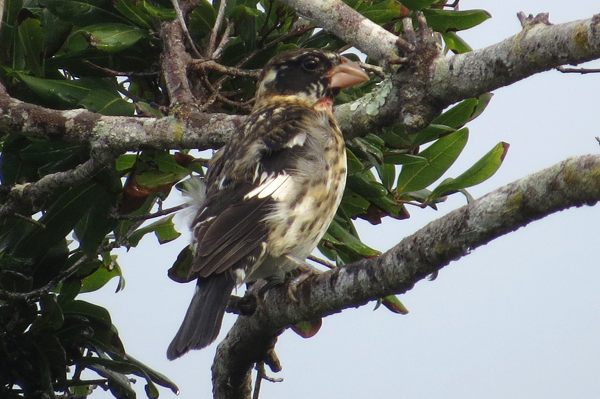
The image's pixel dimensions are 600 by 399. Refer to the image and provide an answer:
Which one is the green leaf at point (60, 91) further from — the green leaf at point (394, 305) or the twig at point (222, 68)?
the green leaf at point (394, 305)

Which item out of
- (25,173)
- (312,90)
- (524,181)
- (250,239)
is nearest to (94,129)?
(25,173)

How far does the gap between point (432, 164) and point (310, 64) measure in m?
0.89

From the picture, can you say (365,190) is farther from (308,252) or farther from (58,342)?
(58,342)

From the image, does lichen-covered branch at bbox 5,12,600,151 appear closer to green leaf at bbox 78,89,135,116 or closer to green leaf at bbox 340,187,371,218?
green leaf at bbox 78,89,135,116

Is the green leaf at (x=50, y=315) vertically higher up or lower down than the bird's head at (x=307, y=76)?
lower down

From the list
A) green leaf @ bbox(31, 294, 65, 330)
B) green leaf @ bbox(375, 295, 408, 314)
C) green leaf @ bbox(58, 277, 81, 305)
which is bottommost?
green leaf @ bbox(375, 295, 408, 314)

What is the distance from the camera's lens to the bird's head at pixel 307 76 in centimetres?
379

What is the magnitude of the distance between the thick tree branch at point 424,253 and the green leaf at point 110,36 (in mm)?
1110

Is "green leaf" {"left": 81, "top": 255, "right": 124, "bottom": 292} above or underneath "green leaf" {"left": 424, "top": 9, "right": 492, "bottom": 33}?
underneath

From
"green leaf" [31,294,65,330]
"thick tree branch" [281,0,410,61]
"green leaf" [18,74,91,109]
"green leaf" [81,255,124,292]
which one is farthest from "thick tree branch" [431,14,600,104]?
"green leaf" [81,255,124,292]

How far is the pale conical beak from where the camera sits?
377 cm

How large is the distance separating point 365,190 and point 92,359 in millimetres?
1320

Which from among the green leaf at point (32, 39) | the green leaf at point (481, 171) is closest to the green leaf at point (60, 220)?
the green leaf at point (32, 39)

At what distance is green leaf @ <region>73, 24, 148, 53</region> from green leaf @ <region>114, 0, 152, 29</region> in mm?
61
